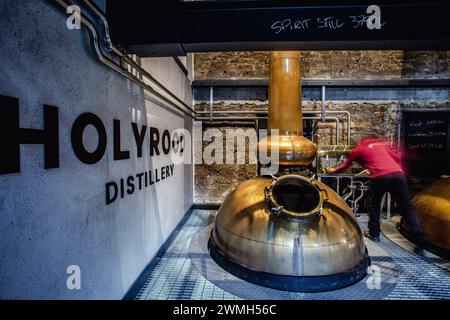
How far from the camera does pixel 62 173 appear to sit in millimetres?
1681

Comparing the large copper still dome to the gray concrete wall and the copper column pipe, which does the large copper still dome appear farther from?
the gray concrete wall

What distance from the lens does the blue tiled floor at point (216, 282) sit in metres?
2.65

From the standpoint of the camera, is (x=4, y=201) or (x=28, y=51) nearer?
(x=4, y=201)

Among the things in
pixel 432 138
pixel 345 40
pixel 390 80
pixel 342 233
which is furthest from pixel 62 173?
pixel 432 138

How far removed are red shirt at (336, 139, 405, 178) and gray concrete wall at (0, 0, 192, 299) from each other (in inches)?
124

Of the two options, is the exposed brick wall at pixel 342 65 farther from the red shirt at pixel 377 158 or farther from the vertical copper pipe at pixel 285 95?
the red shirt at pixel 377 158

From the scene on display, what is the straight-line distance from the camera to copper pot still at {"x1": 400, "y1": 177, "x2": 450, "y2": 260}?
350cm

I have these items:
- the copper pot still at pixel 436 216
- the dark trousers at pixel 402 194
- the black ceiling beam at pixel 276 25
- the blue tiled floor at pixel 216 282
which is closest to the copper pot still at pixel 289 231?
the blue tiled floor at pixel 216 282

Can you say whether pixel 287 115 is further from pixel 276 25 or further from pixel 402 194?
pixel 402 194

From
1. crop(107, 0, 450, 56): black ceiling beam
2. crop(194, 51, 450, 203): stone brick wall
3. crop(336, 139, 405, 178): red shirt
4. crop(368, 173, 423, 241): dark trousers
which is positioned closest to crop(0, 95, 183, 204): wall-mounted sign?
crop(107, 0, 450, 56): black ceiling beam

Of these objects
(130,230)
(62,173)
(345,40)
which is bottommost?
(130,230)

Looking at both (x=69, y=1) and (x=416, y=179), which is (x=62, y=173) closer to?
(x=69, y=1)

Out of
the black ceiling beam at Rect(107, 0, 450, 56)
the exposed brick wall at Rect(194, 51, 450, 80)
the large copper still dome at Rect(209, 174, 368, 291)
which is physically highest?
the exposed brick wall at Rect(194, 51, 450, 80)

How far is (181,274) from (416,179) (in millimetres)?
5671
